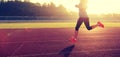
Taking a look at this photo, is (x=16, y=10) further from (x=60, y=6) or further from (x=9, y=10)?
(x=60, y=6)

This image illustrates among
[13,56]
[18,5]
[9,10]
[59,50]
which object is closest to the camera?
[13,56]

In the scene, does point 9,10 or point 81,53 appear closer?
point 81,53

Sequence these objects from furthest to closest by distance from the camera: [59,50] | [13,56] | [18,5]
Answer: [18,5], [59,50], [13,56]

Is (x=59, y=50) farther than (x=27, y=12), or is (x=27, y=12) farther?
(x=27, y=12)

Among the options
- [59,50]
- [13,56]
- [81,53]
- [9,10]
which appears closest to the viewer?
[13,56]

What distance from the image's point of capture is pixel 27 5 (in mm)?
73875

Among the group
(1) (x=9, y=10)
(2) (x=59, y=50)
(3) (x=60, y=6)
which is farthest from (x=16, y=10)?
(2) (x=59, y=50)

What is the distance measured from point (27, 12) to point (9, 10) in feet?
12.5

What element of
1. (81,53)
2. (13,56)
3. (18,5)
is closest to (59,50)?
(81,53)

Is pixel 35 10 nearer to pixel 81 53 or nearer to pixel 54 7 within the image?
pixel 54 7

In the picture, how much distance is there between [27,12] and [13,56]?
59804mm

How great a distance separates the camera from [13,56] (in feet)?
33.3

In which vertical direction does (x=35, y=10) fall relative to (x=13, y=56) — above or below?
below

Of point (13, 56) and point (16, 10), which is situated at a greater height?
point (13, 56)
